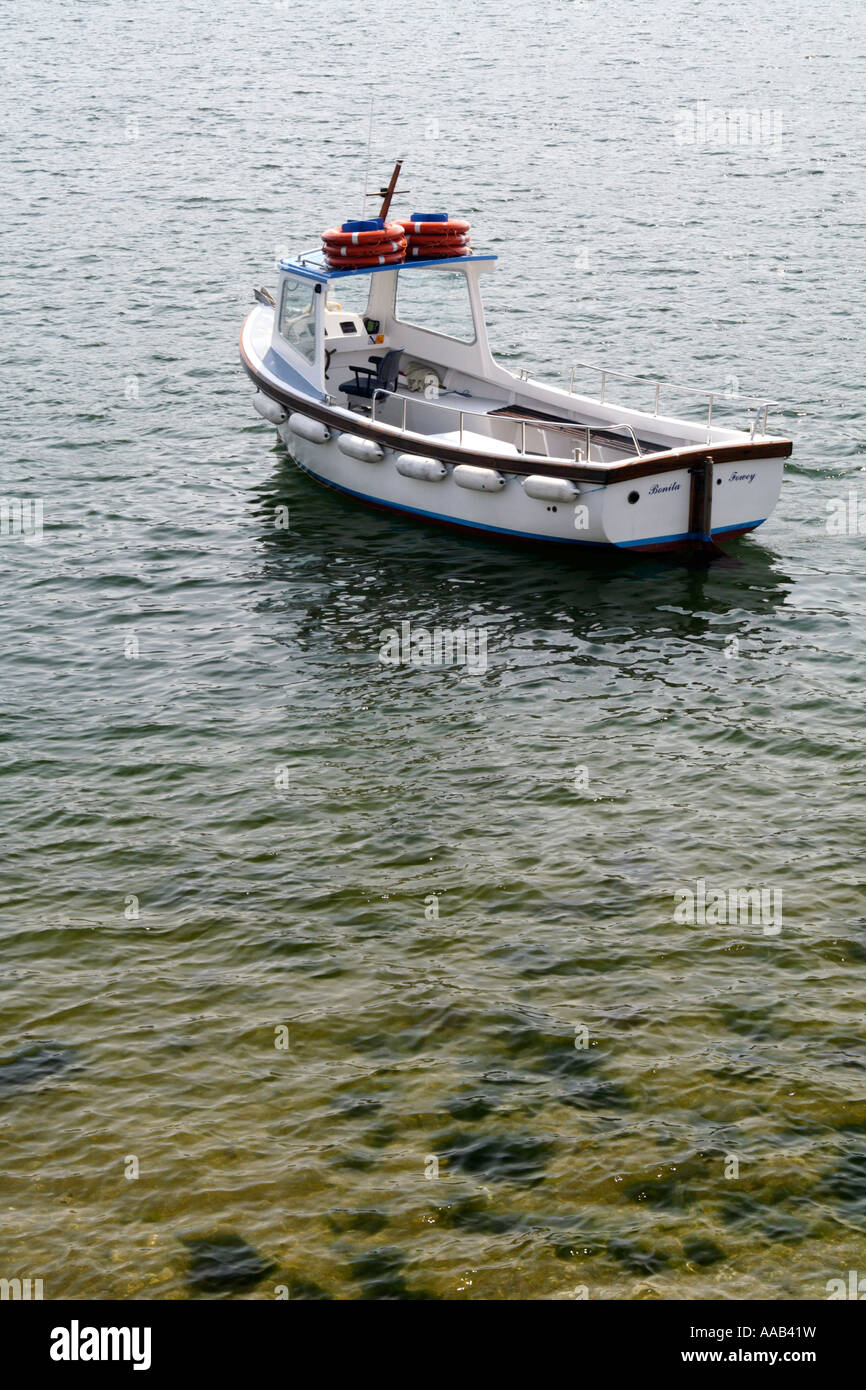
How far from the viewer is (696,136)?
156ft

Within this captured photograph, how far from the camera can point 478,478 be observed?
19.3 m

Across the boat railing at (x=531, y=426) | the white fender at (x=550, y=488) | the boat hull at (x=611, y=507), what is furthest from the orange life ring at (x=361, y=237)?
the white fender at (x=550, y=488)

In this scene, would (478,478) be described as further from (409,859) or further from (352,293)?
(409,859)

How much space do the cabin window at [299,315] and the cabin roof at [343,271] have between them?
0.60ft

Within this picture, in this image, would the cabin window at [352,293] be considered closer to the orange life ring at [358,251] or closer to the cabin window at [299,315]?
the cabin window at [299,315]

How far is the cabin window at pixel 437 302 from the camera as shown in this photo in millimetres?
22484

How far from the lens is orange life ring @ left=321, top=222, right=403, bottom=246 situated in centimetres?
2112

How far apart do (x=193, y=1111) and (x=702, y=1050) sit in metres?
3.70

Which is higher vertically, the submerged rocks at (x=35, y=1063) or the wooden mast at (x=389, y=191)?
the wooden mast at (x=389, y=191)

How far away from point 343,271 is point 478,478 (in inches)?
172

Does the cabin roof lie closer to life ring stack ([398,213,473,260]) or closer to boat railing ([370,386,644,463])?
life ring stack ([398,213,473,260])

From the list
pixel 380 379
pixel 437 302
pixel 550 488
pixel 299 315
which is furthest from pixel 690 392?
pixel 299 315

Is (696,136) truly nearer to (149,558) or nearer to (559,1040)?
(149,558)

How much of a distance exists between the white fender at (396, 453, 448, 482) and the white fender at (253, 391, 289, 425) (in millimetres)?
2891
